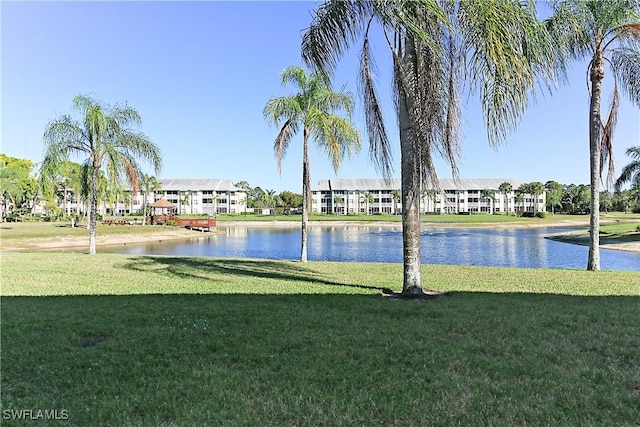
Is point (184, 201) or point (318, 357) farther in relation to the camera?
point (184, 201)

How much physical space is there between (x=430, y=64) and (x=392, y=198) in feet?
362

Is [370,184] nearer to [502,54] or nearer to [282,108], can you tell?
[282,108]

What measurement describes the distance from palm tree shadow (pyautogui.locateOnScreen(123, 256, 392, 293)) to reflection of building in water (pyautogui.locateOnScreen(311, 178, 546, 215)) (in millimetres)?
93505

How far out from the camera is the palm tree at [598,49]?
12188 millimetres

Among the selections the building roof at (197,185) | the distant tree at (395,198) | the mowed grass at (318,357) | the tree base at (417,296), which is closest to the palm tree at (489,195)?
the distant tree at (395,198)

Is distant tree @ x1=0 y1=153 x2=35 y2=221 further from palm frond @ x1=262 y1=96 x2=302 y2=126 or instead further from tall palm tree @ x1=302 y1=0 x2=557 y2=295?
tall palm tree @ x1=302 y1=0 x2=557 y2=295

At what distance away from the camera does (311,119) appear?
15.3 m

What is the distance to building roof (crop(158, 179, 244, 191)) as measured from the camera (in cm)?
11206

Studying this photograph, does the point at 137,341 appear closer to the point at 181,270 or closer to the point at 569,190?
the point at 181,270

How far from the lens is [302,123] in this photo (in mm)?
16281

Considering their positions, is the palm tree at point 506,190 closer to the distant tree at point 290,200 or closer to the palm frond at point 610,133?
the distant tree at point 290,200

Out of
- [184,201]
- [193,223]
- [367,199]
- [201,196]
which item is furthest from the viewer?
[367,199]

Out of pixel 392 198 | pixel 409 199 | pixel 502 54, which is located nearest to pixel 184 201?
pixel 392 198

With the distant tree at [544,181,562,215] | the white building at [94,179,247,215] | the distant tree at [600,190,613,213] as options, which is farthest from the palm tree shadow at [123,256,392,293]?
the distant tree at [544,181,562,215]
